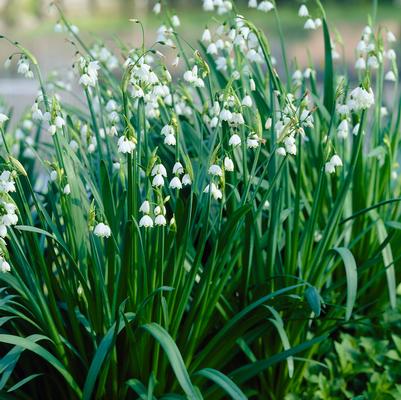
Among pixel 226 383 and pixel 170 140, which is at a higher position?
pixel 170 140

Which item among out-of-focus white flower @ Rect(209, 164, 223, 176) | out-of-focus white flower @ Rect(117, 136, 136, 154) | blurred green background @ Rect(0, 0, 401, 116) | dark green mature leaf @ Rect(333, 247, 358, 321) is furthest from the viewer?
blurred green background @ Rect(0, 0, 401, 116)

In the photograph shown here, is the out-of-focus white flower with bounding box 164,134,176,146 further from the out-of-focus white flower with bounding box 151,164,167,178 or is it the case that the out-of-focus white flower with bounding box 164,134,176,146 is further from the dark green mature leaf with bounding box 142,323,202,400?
the dark green mature leaf with bounding box 142,323,202,400

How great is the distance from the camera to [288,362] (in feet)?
7.59

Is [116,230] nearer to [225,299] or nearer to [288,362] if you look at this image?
[225,299]

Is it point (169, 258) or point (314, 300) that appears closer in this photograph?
point (314, 300)

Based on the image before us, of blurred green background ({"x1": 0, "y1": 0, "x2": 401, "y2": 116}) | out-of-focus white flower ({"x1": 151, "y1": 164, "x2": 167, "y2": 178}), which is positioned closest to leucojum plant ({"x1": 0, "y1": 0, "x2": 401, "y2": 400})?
out-of-focus white flower ({"x1": 151, "y1": 164, "x2": 167, "y2": 178})

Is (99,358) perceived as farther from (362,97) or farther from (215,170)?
(362,97)

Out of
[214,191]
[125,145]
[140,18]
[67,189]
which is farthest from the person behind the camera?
[140,18]

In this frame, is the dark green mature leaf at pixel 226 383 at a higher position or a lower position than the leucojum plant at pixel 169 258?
lower

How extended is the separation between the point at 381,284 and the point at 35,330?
1339mm

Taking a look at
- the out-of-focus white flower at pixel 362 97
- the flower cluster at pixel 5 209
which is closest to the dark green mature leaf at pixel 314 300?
the out-of-focus white flower at pixel 362 97

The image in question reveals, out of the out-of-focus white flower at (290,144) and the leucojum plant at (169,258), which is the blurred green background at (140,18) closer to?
the leucojum plant at (169,258)

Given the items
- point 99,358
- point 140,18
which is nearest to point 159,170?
point 99,358

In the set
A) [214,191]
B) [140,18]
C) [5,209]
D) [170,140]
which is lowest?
[5,209]
